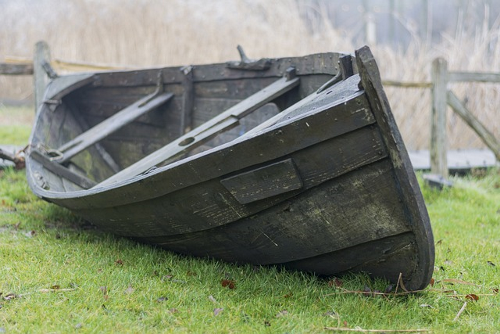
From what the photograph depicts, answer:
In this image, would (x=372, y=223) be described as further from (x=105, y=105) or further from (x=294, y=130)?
(x=105, y=105)

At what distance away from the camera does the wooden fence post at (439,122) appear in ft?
22.3

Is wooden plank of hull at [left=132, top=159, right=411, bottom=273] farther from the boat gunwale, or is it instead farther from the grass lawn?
the boat gunwale

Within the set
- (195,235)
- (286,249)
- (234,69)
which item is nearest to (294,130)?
Result: (286,249)

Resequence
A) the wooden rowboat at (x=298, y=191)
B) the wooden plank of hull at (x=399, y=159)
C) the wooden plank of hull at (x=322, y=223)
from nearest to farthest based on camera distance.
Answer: the wooden plank of hull at (x=399, y=159) → the wooden rowboat at (x=298, y=191) → the wooden plank of hull at (x=322, y=223)

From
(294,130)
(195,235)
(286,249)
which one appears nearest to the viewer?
(294,130)

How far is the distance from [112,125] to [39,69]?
102 inches

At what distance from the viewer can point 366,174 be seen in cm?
278

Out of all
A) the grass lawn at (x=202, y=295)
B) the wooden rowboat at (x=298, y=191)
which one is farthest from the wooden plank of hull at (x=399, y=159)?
the grass lawn at (x=202, y=295)

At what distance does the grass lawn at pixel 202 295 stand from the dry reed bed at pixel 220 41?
500 centimetres

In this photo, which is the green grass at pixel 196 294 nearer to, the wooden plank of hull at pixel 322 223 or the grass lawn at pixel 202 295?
the grass lawn at pixel 202 295

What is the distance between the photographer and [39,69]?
7.51m

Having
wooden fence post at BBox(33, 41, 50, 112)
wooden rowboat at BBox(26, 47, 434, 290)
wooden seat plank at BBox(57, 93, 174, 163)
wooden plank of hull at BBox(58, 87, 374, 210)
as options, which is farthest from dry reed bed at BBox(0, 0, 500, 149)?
wooden plank of hull at BBox(58, 87, 374, 210)

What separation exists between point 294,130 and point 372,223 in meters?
0.59

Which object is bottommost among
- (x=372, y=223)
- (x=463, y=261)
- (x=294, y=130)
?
(x=463, y=261)
